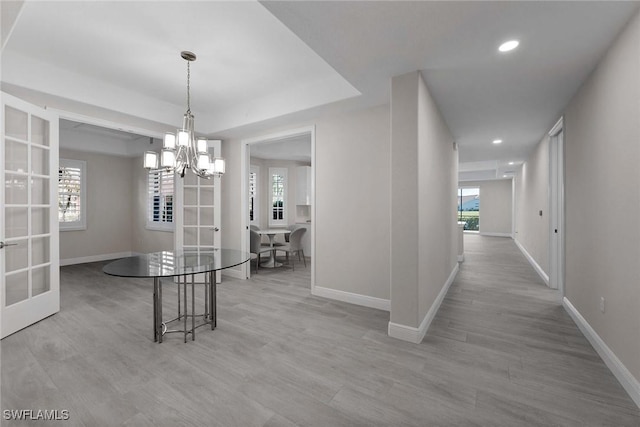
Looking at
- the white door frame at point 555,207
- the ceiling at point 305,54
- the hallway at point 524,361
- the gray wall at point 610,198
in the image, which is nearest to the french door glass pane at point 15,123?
the ceiling at point 305,54

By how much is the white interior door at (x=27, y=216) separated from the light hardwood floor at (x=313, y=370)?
27 centimetres

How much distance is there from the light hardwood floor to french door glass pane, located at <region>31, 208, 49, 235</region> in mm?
970

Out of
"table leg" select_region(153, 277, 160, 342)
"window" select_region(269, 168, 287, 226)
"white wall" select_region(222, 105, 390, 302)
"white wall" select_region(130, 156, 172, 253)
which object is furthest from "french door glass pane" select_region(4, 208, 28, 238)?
"window" select_region(269, 168, 287, 226)

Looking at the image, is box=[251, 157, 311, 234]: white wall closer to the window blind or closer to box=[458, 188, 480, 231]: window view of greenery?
the window blind

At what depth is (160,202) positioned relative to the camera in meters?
6.51

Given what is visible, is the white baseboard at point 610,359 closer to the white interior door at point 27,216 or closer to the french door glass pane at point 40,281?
the white interior door at point 27,216

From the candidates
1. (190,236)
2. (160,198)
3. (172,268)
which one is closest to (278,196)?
(160,198)

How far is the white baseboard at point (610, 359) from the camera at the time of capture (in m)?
1.82

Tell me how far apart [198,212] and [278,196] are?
9.70ft

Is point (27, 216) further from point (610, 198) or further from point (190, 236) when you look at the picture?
point (610, 198)

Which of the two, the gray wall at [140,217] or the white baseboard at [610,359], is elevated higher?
the gray wall at [140,217]

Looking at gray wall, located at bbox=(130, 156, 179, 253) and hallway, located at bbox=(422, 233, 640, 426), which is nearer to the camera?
hallway, located at bbox=(422, 233, 640, 426)

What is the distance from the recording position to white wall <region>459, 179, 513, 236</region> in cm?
1195
